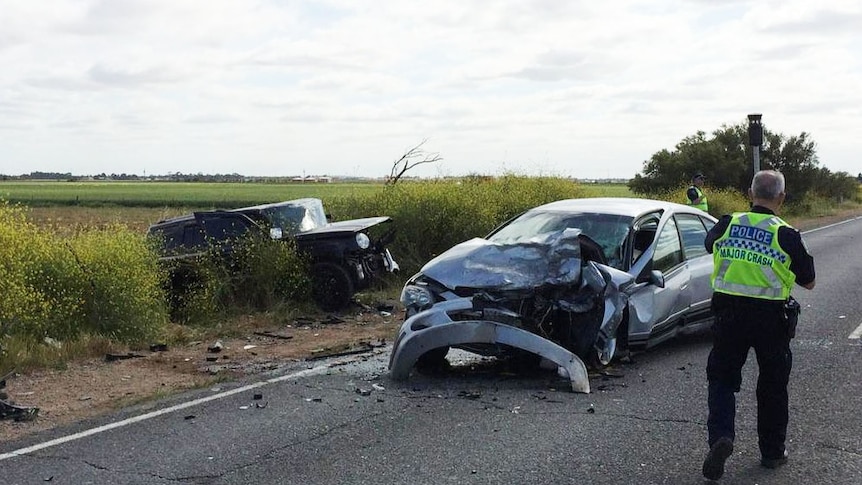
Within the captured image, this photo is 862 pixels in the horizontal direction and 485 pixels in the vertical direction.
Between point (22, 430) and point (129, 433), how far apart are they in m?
0.88

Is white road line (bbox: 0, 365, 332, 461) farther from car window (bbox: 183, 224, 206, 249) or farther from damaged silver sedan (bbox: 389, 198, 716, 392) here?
car window (bbox: 183, 224, 206, 249)

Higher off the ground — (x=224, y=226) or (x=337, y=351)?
(x=224, y=226)

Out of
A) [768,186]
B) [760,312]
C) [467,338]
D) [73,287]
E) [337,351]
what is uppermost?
[768,186]

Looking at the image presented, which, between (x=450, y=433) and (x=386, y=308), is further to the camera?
(x=386, y=308)

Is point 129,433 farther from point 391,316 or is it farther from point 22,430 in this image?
point 391,316

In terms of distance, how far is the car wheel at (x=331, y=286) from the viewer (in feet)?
40.6

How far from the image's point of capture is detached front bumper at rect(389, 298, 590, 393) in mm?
7145

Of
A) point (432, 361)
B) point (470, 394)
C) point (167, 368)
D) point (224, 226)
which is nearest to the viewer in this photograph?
point (470, 394)

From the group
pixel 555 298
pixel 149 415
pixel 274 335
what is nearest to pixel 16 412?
pixel 149 415

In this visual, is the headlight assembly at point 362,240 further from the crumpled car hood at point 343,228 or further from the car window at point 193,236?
the car window at point 193,236

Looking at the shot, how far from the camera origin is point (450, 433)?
19.8 ft

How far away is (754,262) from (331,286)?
7.99 meters

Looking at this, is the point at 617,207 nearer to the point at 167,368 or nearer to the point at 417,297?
the point at 417,297

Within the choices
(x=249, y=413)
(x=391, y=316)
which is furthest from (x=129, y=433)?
(x=391, y=316)
